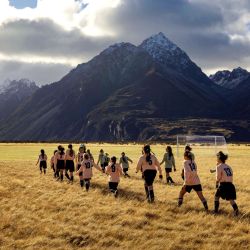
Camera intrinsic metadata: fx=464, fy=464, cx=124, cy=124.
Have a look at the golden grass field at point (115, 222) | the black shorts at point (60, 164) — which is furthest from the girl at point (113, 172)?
the black shorts at point (60, 164)

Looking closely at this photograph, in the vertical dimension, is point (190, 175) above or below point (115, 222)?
above

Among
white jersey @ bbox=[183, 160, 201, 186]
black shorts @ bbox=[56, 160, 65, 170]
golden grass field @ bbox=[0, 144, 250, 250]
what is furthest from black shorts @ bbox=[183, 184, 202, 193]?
black shorts @ bbox=[56, 160, 65, 170]

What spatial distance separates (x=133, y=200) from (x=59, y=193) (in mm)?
4464

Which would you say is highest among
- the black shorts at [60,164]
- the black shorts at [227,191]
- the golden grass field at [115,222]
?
the black shorts at [60,164]

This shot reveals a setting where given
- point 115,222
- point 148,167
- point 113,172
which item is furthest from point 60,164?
point 115,222

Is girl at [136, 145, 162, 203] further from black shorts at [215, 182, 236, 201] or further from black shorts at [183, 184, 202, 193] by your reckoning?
black shorts at [215, 182, 236, 201]

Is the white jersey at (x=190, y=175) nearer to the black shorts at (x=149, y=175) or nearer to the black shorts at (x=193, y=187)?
the black shorts at (x=193, y=187)

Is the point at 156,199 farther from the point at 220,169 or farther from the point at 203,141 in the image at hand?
the point at 203,141

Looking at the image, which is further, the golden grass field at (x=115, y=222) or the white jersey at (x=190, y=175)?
the white jersey at (x=190, y=175)

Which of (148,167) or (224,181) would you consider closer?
(224,181)

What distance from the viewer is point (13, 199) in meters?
20.6

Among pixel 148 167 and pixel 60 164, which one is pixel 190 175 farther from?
pixel 60 164

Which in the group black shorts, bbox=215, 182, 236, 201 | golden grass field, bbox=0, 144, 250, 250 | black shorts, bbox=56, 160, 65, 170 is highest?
black shorts, bbox=56, 160, 65, 170

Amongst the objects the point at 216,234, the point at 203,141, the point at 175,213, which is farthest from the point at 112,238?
the point at 203,141
